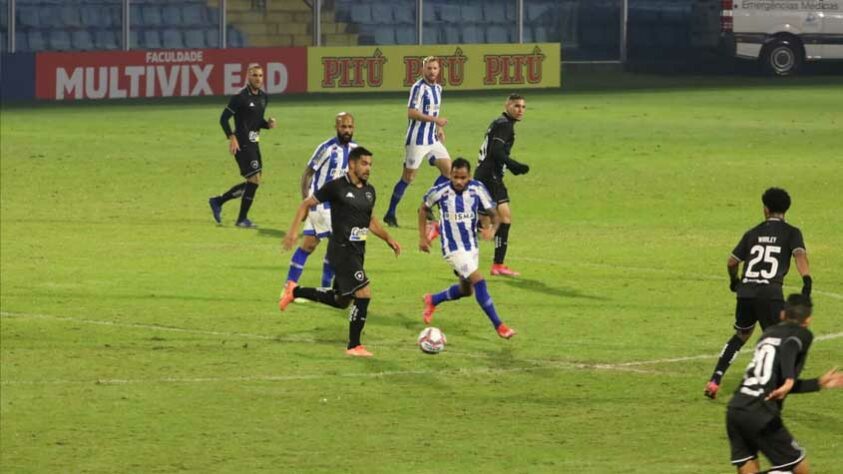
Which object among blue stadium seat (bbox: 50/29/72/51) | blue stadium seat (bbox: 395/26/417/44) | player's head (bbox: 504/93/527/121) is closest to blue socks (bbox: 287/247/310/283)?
player's head (bbox: 504/93/527/121)

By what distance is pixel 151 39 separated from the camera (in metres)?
50.3

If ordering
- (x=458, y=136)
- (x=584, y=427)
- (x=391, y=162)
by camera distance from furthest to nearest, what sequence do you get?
(x=458, y=136)
(x=391, y=162)
(x=584, y=427)

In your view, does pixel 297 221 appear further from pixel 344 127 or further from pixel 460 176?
pixel 344 127

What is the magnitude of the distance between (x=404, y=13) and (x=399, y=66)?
708cm

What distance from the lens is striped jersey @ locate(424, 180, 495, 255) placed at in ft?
63.0

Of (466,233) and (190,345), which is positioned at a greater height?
(466,233)

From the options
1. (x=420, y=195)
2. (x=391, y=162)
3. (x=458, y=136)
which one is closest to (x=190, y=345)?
(x=420, y=195)

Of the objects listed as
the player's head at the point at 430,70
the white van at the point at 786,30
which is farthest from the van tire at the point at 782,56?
the player's head at the point at 430,70

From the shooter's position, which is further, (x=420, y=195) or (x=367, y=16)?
(x=367, y=16)

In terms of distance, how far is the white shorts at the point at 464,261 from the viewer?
19125mm

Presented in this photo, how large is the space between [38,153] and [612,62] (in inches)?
956

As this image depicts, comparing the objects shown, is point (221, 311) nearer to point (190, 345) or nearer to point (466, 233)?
point (190, 345)

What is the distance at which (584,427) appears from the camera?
52.1 ft

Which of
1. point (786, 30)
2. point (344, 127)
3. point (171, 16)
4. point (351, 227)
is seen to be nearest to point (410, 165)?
point (344, 127)
